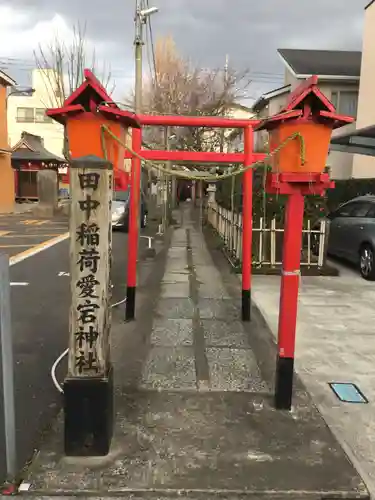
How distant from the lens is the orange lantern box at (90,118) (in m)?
3.35

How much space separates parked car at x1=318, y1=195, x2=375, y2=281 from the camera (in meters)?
9.07

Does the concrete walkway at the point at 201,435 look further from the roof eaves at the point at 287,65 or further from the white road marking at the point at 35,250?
the roof eaves at the point at 287,65

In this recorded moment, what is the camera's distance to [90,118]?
11.3 ft

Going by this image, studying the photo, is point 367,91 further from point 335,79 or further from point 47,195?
point 47,195

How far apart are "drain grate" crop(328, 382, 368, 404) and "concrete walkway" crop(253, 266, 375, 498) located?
0.16 feet

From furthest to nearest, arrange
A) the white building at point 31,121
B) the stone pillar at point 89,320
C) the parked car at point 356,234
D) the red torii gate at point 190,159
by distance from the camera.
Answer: the white building at point 31,121 → the parked car at point 356,234 → the red torii gate at point 190,159 → the stone pillar at point 89,320

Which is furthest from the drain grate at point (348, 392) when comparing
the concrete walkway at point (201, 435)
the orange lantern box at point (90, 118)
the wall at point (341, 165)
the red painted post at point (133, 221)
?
the wall at point (341, 165)

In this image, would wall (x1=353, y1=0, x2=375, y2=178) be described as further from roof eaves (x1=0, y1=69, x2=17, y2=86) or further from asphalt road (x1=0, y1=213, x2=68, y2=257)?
roof eaves (x1=0, y1=69, x2=17, y2=86)

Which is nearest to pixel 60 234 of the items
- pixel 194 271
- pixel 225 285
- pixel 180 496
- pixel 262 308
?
pixel 194 271

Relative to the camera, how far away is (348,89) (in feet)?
69.0

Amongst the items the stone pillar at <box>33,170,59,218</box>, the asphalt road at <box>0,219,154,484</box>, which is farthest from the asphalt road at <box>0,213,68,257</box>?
the stone pillar at <box>33,170,59,218</box>

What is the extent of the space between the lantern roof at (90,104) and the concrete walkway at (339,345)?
2774 millimetres

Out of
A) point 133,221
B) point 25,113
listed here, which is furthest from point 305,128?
point 25,113

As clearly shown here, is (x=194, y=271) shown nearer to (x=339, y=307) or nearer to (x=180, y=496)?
(x=339, y=307)
